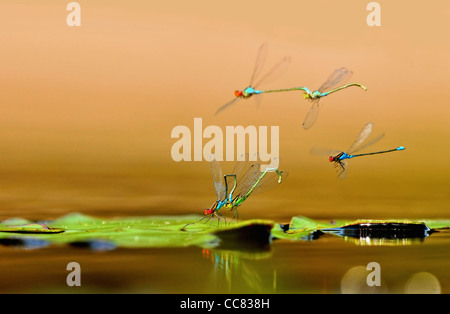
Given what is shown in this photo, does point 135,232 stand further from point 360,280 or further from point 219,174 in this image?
point 360,280

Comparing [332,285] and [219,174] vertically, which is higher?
[219,174]

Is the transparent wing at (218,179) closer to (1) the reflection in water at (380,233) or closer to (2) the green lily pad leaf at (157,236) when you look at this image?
(2) the green lily pad leaf at (157,236)

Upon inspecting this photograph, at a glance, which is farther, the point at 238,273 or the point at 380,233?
the point at 380,233

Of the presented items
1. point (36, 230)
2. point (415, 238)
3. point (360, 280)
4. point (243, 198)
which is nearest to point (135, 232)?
point (36, 230)

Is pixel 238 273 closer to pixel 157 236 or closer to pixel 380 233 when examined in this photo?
pixel 157 236

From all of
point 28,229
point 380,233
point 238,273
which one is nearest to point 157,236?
point 238,273
